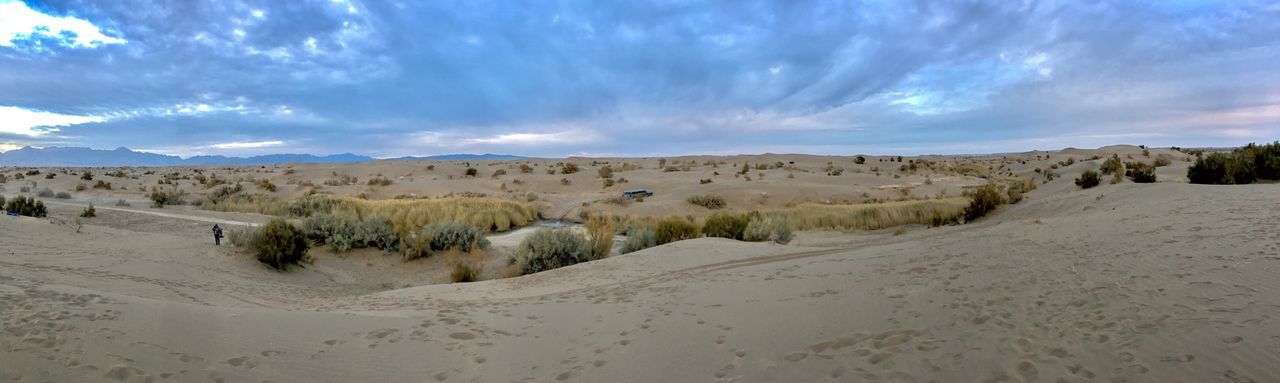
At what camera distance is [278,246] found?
11.9 meters

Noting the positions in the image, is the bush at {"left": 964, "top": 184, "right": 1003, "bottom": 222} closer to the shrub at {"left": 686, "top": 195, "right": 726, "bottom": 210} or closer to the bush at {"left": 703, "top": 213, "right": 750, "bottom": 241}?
the bush at {"left": 703, "top": 213, "right": 750, "bottom": 241}

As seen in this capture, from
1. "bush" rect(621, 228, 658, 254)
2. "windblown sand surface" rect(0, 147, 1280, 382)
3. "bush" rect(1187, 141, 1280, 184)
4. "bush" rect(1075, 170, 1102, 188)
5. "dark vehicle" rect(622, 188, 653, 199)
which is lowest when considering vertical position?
"bush" rect(621, 228, 658, 254)

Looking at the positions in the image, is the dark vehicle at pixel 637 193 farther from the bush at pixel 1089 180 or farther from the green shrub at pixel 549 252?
the bush at pixel 1089 180

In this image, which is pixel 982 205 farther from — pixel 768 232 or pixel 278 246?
pixel 278 246

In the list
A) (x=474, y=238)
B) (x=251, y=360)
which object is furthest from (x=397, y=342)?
(x=474, y=238)

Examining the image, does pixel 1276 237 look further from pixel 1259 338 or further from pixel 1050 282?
pixel 1259 338

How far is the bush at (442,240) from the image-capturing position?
14.2 metres

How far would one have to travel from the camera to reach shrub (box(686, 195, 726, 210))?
2548 centimetres

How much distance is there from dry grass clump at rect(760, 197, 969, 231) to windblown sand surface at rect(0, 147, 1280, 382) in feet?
28.7

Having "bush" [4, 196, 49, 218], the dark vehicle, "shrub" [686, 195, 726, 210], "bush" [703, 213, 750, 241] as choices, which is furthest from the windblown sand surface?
the dark vehicle

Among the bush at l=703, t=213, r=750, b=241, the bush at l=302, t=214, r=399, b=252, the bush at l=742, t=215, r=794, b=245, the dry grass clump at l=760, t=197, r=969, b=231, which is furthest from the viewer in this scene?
the dry grass clump at l=760, t=197, r=969, b=231

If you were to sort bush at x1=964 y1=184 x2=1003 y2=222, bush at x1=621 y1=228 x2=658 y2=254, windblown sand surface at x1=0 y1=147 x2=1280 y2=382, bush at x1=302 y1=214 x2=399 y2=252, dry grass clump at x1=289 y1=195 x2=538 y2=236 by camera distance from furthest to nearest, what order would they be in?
dry grass clump at x1=289 y1=195 x2=538 y2=236
bush at x1=964 y1=184 x2=1003 y2=222
bush at x1=302 y1=214 x2=399 y2=252
bush at x1=621 y1=228 x2=658 y2=254
windblown sand surface at x1=0 y1=147 x2=1280 y2=382

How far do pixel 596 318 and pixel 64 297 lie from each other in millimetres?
4493

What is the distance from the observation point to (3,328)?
382cm
